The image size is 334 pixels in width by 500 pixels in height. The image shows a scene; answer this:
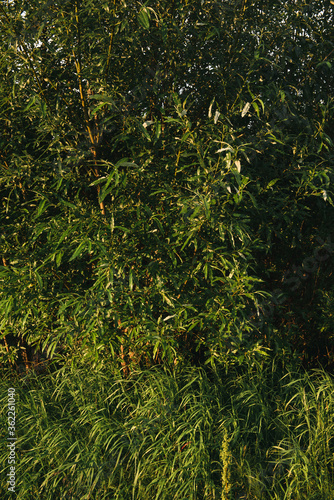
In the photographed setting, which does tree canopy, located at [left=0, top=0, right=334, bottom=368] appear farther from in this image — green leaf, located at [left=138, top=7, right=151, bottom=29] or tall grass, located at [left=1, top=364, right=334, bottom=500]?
tall grass, located at [left=1, top=364, right=334, bottom=500]

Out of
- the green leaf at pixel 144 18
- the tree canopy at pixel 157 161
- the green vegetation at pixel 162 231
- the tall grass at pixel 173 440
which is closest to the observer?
the green leaf at pixel 144 18

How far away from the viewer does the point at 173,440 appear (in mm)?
2752

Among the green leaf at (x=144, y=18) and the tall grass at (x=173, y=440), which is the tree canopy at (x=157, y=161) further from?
the tall grass at (x=173, y=440)

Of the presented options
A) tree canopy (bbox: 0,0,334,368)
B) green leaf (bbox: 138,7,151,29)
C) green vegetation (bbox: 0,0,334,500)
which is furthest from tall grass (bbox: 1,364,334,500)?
green leaf (bbox: 138,7,151,29)

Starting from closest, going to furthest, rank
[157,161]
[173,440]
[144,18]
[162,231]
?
[144,18]
[173,440]
[162,231]
[157,161]

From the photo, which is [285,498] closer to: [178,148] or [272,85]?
[178,148]

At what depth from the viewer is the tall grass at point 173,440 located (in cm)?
252

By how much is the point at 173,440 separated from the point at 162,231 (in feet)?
3.95

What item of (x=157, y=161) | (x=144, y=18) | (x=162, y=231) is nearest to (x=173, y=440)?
(x=162, y=231)

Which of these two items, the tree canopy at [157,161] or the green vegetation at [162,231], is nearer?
the green vegetation at [162,231]

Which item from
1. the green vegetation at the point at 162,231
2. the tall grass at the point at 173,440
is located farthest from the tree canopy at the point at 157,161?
the tall grass at the point at 173,440

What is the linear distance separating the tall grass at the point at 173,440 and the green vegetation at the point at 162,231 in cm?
2

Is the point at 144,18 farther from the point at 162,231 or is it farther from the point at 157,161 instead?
the point at 162,231

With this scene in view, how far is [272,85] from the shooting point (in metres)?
2.85
